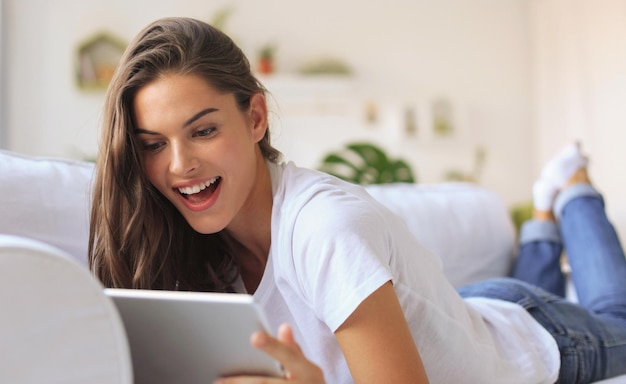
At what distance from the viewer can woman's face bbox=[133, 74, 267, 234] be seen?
3.54 feet

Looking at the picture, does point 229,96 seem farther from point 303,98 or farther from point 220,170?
point 303,98

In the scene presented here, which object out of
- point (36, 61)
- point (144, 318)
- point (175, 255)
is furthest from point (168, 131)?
point (36, 61)

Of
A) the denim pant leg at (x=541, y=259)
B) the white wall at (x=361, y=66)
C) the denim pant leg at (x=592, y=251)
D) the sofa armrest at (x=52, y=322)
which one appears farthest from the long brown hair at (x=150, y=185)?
the white wall at (x=361, y=66)

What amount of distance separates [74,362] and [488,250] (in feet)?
5.50

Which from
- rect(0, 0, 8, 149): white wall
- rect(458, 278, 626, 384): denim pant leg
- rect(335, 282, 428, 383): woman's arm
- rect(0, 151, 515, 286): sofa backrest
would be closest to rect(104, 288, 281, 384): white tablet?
rect(335, 282, 428, 383): woman's arm

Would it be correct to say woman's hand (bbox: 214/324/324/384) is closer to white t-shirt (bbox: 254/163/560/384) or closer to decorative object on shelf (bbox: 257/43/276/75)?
white t-shirt (bbox: 254/163/560/384)

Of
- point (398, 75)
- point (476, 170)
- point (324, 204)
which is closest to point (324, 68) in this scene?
point (398, 75)

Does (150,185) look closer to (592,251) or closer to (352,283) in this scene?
(352,283)

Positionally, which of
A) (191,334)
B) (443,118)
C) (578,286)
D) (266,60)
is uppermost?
(191,334)

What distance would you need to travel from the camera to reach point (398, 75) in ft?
16.0

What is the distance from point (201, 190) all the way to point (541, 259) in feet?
4.16

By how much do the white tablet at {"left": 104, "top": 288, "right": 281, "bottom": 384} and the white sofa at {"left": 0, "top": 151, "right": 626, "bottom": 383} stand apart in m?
0.07

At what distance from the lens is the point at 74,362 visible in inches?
23.9

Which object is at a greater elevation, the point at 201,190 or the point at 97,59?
the point at 201,190
